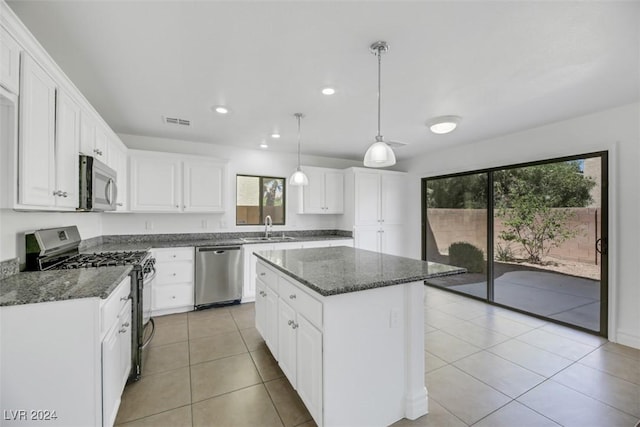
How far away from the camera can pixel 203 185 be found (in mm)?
4164

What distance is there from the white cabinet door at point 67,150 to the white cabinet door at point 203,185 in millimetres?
1922

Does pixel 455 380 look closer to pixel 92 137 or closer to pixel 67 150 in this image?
pixel 67 150

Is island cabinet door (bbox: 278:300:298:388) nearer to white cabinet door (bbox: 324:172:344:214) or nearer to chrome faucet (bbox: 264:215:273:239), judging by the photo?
chrome faucet (bbox: 264:215:273:239)

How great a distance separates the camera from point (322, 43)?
1859mm

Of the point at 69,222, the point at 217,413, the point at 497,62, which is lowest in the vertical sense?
the point at 217,413

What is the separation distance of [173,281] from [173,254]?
1.18 feet

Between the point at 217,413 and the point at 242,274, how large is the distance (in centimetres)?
228

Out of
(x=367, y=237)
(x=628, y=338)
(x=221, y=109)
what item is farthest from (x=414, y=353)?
(x=367, y=237)

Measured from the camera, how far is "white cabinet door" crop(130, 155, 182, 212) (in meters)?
3.77

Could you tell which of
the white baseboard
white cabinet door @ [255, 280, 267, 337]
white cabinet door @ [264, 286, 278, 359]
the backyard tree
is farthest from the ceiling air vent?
the white baseboard

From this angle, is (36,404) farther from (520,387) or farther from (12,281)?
(520,387)

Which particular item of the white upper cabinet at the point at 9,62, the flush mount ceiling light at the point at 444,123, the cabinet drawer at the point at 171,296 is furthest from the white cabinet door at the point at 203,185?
the flush mount ceiling light at the point at 444,123

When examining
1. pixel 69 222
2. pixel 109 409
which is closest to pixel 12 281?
pixel 109 409

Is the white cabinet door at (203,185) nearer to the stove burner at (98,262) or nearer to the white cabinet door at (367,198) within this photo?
the stove burner at (98,262)
